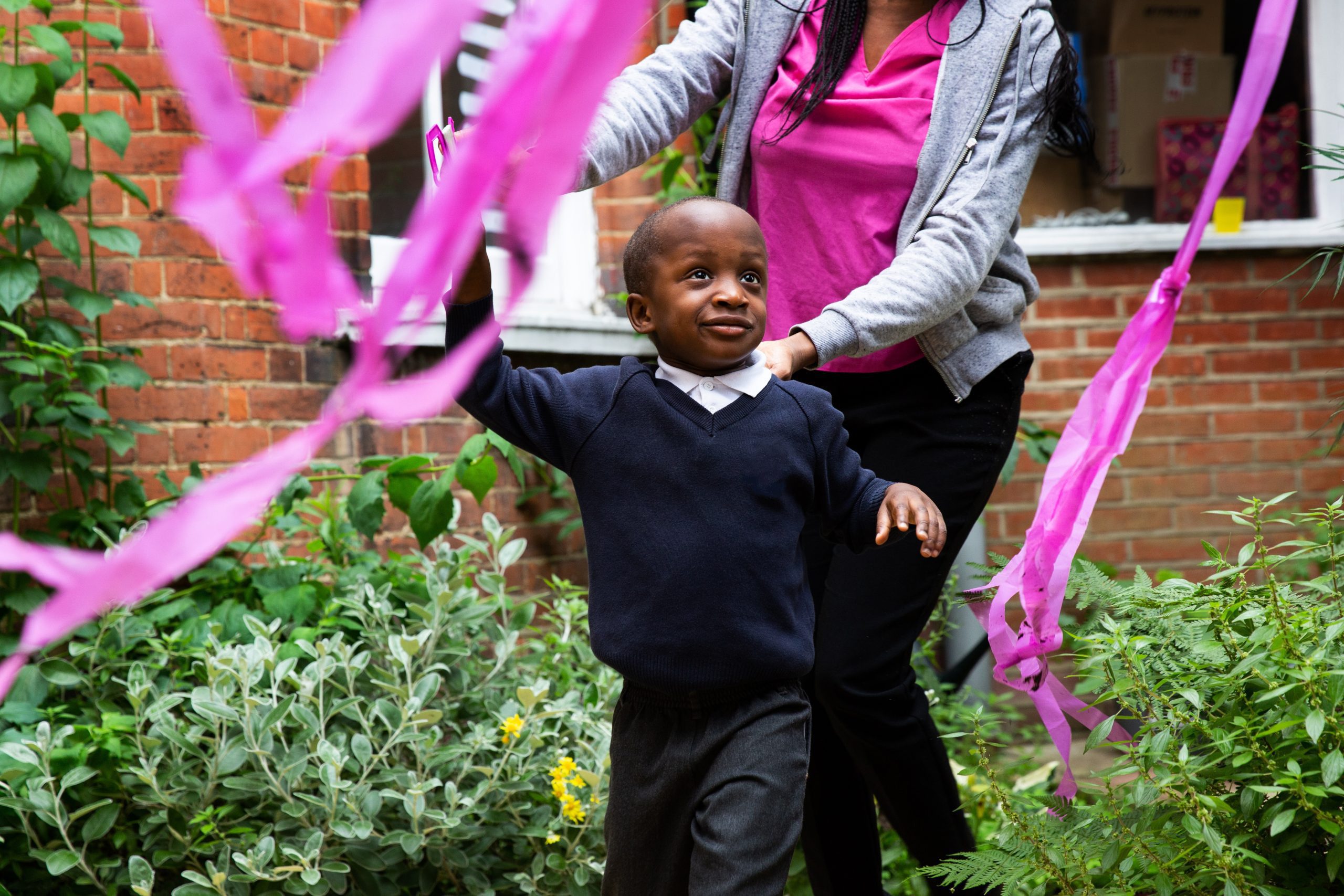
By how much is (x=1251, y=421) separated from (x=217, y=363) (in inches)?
146

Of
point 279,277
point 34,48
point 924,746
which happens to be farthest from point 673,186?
point 279,277

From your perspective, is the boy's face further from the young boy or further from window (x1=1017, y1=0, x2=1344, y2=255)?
window (x1=1017, y1=0, x2=1344, y2=255)

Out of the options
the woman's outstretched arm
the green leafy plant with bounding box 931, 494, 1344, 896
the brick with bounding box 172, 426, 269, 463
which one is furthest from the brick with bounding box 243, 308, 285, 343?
the green leafy plant with bounding box 931, 494, 1344, 896

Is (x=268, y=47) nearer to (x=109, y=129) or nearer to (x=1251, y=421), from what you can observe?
(x=109, y=129)

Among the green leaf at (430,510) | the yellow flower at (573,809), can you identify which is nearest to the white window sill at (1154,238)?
the green leaf at (430,510)

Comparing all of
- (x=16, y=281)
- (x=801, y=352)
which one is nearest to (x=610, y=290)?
(x=16, y=281)

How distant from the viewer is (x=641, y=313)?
1.80 meters

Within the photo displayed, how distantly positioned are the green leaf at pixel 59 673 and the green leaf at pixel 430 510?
751mm

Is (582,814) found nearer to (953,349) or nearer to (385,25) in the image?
(953,349)

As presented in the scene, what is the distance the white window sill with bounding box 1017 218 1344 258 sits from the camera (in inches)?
183

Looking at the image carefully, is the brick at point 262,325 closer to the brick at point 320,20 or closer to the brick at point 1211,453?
the brick at point 320,20

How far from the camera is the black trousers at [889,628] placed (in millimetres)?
2018

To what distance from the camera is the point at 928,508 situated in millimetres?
1709

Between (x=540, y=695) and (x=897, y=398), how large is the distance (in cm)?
95
